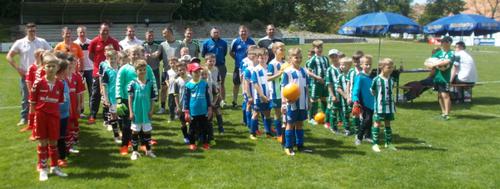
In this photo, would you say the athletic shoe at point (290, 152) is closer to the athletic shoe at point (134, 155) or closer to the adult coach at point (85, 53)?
the athletic shoe at point (134, 155)

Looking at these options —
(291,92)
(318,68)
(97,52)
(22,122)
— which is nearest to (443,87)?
(318,68)

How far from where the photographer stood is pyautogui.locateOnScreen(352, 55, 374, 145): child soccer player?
26.9 feet

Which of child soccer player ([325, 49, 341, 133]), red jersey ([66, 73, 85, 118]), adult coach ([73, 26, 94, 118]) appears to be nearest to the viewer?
red jersey ([66, 73, 85, 118])

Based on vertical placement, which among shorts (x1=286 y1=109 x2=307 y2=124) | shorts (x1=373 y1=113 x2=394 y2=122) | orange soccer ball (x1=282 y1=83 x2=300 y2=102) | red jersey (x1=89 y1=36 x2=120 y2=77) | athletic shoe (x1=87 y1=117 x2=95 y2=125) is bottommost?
athletic shoe (x1=87 y1=117 x2=95 y2=125)

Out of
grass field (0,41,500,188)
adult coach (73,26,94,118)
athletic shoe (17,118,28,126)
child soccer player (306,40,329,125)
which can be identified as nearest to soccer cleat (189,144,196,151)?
grass field (0,41,500,188)

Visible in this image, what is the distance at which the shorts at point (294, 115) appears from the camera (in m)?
7.49

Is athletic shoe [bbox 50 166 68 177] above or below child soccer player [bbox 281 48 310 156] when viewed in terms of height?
below

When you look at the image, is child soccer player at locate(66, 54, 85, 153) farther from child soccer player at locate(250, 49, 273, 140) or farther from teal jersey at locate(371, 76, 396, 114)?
teal jersey at locate(371, 76, 396, 114)

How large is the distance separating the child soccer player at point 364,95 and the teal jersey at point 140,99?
3.49 meters

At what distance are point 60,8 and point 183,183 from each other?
56.8 metres

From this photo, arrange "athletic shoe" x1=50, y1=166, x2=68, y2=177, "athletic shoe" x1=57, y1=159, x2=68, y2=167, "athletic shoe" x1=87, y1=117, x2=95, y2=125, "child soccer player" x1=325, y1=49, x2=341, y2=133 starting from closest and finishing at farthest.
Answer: "athletic shoe" x1=50, y1=166, x2=68, y2=177 → "athletic shoe" x1=57, y1=159, x2=68, y2=167 → "child soccer player" x1=325, y1=49, x2=341, y2=133 → "athletic shoe" x1=87, y1=117, x2=95, y2=125

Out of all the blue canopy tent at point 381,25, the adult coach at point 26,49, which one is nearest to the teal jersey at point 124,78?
the adult coach at point 26,49

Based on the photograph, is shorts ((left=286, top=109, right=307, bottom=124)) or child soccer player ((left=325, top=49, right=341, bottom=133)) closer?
shorts ((left=286, top=109, right=307, bottom=124))

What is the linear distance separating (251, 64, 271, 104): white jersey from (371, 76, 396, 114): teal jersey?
74.0 inches
